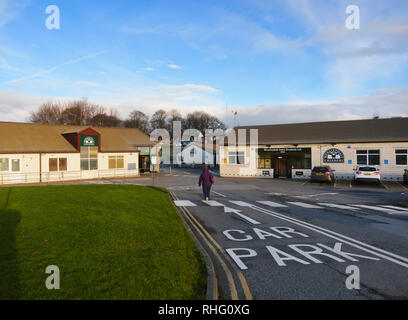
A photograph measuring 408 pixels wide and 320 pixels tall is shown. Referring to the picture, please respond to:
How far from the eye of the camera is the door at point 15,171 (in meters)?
27.6

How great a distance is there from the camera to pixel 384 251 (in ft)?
24.4

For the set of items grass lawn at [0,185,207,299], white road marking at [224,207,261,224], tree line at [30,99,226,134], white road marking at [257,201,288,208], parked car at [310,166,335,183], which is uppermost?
tree line at [30,99,226,134]

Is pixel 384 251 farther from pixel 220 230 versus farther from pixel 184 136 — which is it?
pixel 184 136

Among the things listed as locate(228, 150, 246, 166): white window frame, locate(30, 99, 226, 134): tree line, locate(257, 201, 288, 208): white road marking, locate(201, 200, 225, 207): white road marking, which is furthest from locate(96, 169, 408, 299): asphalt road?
locate(30, 99, 226, 134): tree line

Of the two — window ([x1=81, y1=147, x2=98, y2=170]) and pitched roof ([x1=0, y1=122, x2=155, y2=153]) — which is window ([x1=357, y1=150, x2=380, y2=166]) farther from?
window ([x1=81, y1=147, x2=98, y2=170])

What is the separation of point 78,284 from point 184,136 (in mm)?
82838

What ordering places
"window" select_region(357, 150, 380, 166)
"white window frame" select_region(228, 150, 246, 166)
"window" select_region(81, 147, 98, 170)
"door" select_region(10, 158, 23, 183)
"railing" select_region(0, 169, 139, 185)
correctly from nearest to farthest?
"railing" select_region(0, 169, 139, 185) → "door" select_region(10, 158, 23, 183) → "window" select_region(357, 150, 380, 166) → "window" select_region(81, 147, 98, 170) → "white window frame" select_region(228, 150, 246, 166)

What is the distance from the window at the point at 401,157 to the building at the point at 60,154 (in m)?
23.1

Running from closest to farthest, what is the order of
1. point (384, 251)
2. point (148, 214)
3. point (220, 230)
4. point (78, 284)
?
point (78, 284) → point (384, 251) → point (220, 230) → point (148, 214)

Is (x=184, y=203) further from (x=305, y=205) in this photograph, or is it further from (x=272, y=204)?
(x=305, y=205)

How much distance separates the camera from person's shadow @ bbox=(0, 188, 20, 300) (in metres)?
4.65

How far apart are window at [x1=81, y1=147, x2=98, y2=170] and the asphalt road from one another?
855 inches
